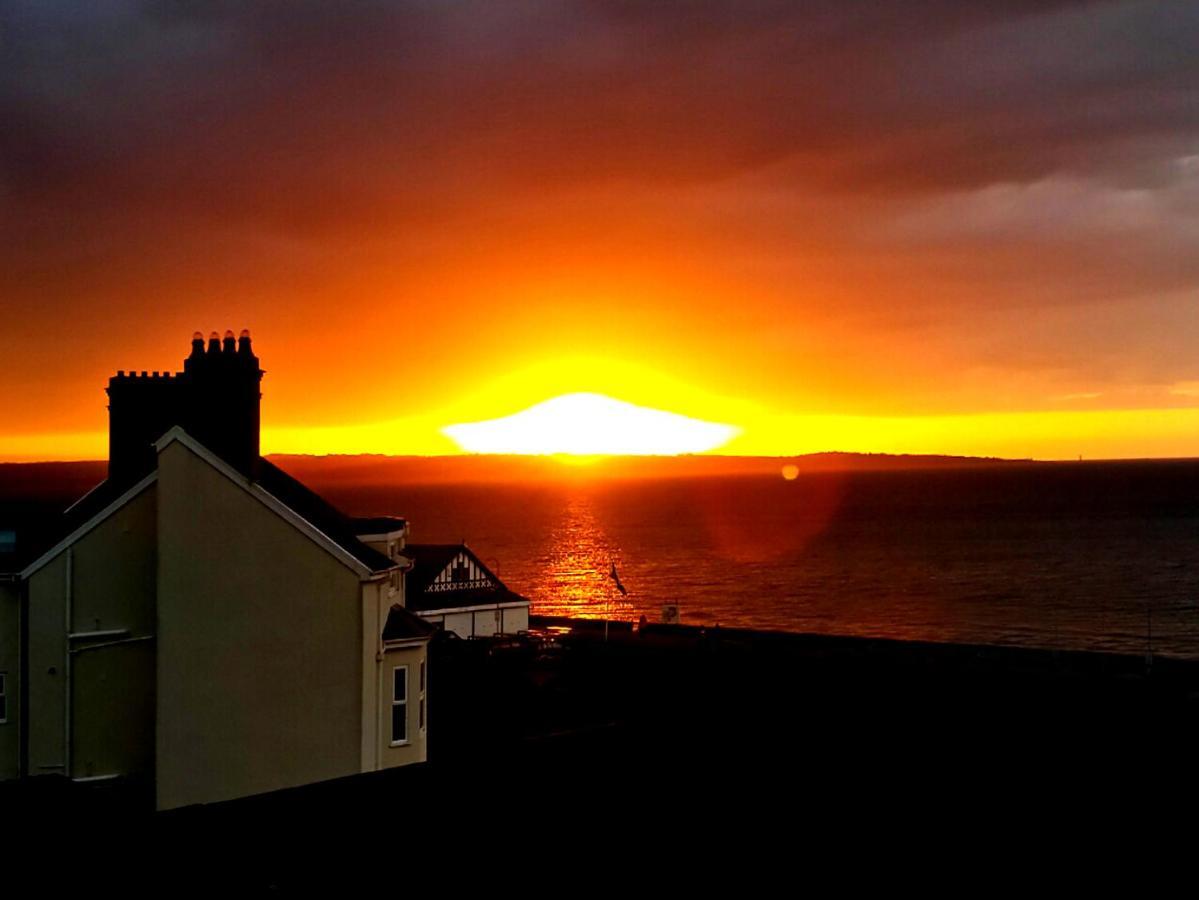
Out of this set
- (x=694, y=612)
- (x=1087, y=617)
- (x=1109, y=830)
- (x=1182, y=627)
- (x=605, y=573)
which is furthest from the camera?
(x=605, y=573)

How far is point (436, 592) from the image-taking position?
62.2m

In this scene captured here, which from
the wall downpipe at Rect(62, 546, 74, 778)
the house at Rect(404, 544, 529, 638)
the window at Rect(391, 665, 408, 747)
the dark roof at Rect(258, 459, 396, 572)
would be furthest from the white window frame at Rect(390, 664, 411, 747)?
the house at Rect(404, 544, 529, 638)

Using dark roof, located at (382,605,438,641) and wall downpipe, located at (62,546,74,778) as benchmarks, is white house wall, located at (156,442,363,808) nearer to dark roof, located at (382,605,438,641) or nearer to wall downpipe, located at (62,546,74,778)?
dark roof, located at (382,605,438,641)

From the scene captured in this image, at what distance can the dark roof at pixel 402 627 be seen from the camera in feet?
73.0

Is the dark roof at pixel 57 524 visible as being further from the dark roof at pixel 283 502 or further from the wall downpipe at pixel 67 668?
the wall downpipe at pixel 67 668

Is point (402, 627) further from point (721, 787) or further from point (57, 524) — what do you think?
point (721, 787)

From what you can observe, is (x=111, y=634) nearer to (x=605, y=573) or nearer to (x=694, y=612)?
(x=694, y=612)

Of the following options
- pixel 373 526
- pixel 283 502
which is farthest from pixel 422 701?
pixel 373 526

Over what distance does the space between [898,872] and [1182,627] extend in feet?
389

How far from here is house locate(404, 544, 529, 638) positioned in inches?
2421

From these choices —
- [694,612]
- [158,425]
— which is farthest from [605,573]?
[158,425]

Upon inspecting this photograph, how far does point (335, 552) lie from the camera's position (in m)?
20.6

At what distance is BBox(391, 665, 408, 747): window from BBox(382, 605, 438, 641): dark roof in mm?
618

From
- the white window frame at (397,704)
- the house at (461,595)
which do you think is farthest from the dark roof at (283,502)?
A: the house at (461,595)
